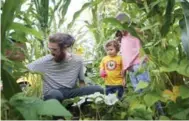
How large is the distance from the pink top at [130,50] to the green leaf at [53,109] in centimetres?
111

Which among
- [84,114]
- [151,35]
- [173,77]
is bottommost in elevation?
[84,114]

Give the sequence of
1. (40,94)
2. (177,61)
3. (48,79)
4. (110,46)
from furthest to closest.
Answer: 1. (110,46)
2. (48,79)
3. (40,94)
4. (177,61)

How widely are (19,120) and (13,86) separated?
108 mm

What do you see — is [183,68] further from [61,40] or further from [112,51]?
[112,51]

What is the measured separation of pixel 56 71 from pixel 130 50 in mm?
468

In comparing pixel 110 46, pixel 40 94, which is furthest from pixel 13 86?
pixel 110 46

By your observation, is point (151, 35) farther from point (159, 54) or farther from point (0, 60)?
point (0, 60)

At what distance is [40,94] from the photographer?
4.18 feet

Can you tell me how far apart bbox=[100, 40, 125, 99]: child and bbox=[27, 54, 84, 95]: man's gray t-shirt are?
406 mm

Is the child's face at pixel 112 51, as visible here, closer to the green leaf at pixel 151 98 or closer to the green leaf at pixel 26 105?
the green leaf at pixel 151 98

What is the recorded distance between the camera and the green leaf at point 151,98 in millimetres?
1119

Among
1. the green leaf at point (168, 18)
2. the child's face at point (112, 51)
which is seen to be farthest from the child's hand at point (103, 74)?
the green leaf at point (168, 18)

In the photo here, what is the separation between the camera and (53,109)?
86 cm

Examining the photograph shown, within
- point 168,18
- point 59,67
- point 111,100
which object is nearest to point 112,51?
point 59,67
